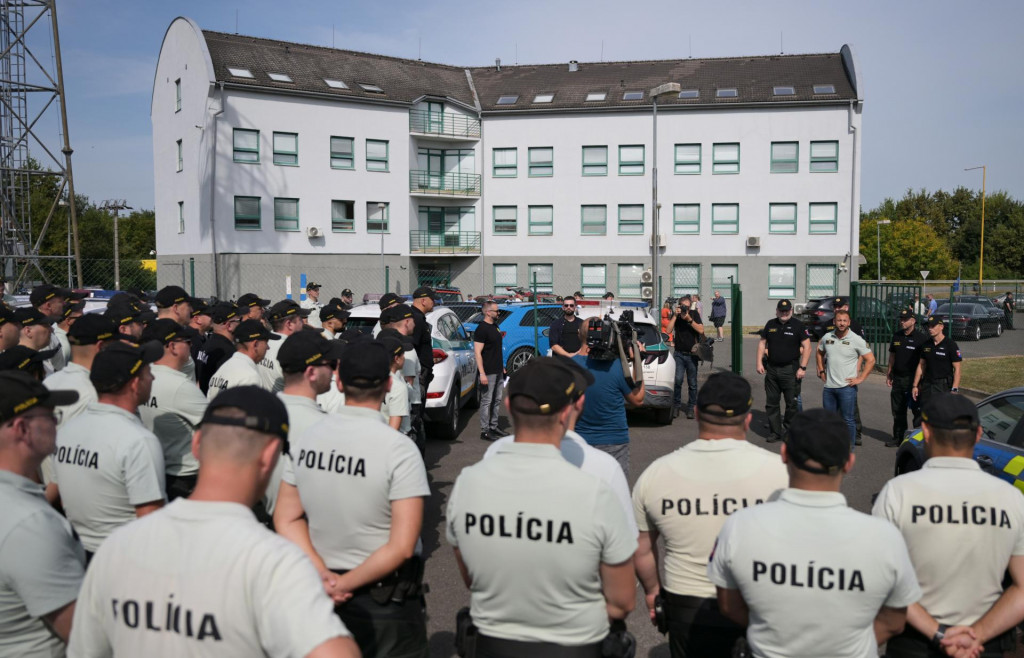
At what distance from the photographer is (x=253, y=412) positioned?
200cm

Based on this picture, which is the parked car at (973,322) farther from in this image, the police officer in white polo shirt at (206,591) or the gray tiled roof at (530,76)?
the police officer in white polo shirt at (206,591)

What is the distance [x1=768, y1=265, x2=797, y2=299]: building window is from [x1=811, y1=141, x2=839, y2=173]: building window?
4977 mm

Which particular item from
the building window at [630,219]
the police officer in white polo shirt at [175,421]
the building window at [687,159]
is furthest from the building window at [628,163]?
the police officer in white polo shirt at [175,421]

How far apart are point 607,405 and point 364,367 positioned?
2.79 m

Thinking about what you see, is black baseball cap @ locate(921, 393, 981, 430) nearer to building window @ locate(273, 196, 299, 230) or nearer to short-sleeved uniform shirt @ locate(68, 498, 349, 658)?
short-sleeved uniform shirt @ locate(68, 498, 349, 658)

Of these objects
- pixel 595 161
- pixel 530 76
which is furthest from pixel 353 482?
pixel 530 76

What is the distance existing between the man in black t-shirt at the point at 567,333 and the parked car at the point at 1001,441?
2996 millimetres

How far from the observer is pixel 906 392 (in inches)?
407

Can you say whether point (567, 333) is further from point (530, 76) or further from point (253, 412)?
point (530, 76)

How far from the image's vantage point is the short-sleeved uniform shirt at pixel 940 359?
962 centimetres

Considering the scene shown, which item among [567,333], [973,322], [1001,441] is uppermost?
[567,333]

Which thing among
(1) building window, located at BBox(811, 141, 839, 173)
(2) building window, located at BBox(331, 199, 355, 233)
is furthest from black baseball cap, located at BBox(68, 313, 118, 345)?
(1) building window, located at BBox(811, 141, 839, 173)

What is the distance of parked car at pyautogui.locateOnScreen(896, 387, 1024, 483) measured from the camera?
530 cm

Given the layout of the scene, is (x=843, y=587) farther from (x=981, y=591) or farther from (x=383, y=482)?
(x=383, y=482)
